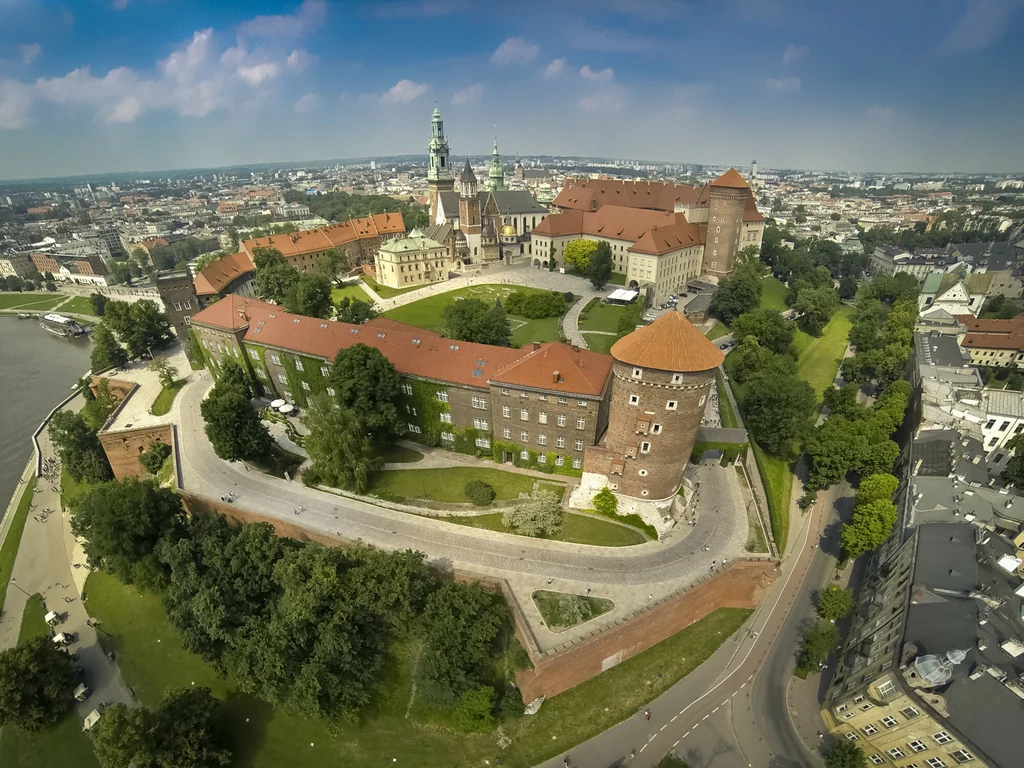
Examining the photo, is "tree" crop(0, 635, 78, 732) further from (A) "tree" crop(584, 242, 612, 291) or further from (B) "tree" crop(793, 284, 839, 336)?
(B) "tree" crop(793, 284, 839, 336)

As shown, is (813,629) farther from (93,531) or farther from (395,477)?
(93,531)

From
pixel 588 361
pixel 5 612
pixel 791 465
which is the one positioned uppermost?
pixel 588 361

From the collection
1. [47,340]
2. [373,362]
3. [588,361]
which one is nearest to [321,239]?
[47,340]

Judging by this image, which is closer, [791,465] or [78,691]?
[78,691]

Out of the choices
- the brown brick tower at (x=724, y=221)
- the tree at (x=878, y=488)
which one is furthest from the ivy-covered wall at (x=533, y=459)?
the brown brick tower at (x=724, y=221)

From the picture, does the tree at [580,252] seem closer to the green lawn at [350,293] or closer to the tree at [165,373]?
the green lawn at [350,293]

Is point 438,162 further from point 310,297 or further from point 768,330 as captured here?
point 768,330

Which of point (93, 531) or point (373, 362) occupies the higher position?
point (373, 362)
